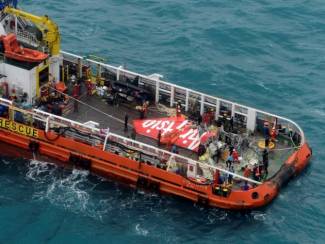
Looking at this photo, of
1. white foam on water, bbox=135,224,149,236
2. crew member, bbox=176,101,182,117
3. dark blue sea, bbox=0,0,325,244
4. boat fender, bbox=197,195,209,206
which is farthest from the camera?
crew member, bbox=176,101,182,117

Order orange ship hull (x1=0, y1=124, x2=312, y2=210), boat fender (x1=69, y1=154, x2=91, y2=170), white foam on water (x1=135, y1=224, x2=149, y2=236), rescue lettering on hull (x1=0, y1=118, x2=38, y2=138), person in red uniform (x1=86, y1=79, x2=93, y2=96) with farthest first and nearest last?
person in red uniform (x1=86, y1=79, x2=93, y2=96)
rescue lettering on hull (x1=0, y1=118, x2=38, y2=138)
boat fender (x1=69, y1=154, x2=91, y2=170)
orange ship hull (x1=0, y1=124, x2=312, y2=210)
white foam on water (x1=135, y1=224, x2=149, y2=236)

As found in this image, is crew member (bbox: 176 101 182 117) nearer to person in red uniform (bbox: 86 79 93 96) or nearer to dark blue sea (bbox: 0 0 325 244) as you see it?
person in red uniform (bbox: 86 79 93 96)

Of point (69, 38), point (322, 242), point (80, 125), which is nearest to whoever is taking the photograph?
point (322, 242)

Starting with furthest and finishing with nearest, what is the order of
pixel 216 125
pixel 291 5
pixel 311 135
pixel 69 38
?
1. pixel 291 5
2. pixel 69 38
3. pixel 311 135
4. pixel 216 125

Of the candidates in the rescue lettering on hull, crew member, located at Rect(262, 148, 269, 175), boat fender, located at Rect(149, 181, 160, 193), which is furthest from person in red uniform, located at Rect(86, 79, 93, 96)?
crew member, located at Rect(262, 148, 269, 175)

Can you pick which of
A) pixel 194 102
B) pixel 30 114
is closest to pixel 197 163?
pixel 194 102

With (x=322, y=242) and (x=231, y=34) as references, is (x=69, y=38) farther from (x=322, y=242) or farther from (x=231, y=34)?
(x=322, y=242)

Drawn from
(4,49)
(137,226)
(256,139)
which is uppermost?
(4,49)

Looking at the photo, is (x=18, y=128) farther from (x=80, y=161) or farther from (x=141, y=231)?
(x=141, y=231)
